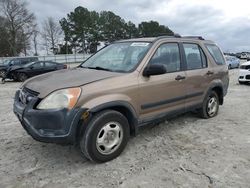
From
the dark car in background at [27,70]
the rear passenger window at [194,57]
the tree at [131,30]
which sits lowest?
the dark car in background at [27,70]

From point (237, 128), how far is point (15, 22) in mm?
48537

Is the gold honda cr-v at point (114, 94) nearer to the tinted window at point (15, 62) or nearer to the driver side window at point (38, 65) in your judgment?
the driver side window at point (38, 65)

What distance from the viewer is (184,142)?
4840 millimetres

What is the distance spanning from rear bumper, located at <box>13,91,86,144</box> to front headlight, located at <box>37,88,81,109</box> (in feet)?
0.25

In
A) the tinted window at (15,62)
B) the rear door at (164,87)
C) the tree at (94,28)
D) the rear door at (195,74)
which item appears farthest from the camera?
the tree at (94,28)

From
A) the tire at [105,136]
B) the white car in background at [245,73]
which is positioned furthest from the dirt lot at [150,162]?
the white car in background at [245,73]

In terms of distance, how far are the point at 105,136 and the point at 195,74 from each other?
2.42 metres

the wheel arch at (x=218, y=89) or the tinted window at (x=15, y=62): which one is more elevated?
the wheel arch at (x=218, y=89)

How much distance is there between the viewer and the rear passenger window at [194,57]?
Answer: 545 centimetres

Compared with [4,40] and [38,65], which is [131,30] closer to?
[4,40]

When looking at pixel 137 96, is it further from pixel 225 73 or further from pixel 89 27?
pixel 89 27

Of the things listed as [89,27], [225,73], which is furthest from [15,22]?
[225,73]

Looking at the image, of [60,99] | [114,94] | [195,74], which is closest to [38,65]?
[195,74]

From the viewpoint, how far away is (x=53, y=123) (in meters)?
3.61
